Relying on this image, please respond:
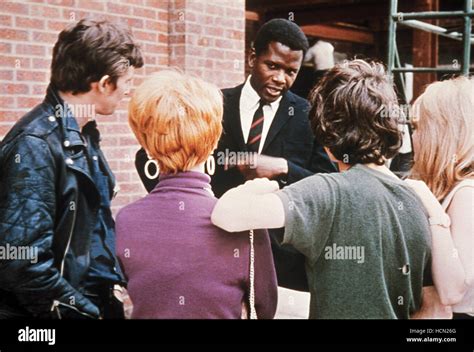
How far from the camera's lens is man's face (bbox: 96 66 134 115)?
2932 millimetres

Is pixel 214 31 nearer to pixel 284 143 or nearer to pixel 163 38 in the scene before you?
pixel 163 38

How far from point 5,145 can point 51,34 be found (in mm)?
618

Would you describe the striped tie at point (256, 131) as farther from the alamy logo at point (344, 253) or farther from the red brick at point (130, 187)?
the alamy logo at point (344, 253)

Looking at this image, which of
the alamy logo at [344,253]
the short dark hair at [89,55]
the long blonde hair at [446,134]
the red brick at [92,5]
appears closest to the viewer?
the alamy logo at [344,253]

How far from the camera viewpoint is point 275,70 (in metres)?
3.16

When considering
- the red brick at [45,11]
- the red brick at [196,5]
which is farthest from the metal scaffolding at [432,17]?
the red brick at [45,11]

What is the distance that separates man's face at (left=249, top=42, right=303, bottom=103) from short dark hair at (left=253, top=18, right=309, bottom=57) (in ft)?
0.08

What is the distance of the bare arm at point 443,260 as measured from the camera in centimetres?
259

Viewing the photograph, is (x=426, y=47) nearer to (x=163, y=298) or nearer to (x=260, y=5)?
(x=260, y=5)

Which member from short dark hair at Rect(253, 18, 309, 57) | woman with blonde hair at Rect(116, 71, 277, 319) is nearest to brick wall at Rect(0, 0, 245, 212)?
short dark hair at Rect(253, 18, 309, 57)

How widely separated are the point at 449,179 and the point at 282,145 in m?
0.83

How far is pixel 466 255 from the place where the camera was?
2.66 m

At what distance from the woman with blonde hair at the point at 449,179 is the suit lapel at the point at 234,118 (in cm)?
84

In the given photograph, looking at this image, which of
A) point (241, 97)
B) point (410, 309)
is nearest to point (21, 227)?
point (241, 97)
